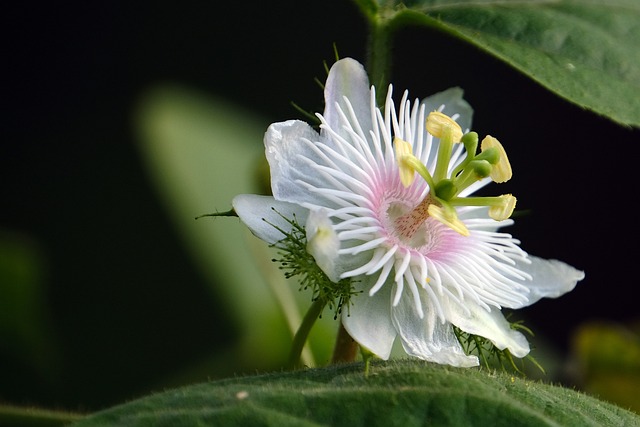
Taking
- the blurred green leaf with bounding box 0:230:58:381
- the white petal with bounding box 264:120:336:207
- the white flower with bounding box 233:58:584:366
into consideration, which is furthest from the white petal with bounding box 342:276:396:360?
the blurred green leaf with bounding box 0:230:58:381

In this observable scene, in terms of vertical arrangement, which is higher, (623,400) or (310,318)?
(310,318)

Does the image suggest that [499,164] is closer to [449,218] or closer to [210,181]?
[449,218]

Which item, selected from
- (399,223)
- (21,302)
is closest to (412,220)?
(399,223)

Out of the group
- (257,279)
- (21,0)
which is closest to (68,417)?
(257,279)

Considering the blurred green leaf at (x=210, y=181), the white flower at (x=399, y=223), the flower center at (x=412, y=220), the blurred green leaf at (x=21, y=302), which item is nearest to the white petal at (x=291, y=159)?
the white flower at (x=399, y=223)

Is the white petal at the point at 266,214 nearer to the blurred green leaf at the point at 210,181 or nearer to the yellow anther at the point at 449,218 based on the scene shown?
the yellow anther at the point at 449,218

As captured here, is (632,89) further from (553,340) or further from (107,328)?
(553,340)

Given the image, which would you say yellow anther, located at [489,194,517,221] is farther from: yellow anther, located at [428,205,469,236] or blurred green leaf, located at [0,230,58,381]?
blurred green leaf, located at [0,230,58,381]
